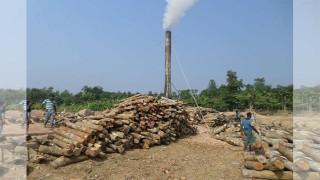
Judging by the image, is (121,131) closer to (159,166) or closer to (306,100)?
(159,166)

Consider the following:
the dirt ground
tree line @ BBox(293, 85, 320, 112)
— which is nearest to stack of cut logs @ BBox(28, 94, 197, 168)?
the dirt ground

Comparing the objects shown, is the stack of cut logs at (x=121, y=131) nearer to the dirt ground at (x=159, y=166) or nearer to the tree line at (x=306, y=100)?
the dirt ground at (x=159, y=166)

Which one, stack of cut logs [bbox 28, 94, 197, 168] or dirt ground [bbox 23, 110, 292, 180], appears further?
stack of cut logs [bbox 28, 94, 197, 168]

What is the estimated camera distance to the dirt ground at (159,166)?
7.71 meters

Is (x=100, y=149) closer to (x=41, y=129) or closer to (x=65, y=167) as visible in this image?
(x=65, y=167)

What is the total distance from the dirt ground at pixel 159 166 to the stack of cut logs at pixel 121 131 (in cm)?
29

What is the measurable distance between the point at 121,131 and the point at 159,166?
2.10 metres

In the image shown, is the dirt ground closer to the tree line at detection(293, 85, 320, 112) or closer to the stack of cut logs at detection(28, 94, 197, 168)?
the stack of cut logs at detection(28, 94, 197, 168)

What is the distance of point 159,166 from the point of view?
857 centimetres

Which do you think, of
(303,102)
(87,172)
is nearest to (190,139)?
(87,172)

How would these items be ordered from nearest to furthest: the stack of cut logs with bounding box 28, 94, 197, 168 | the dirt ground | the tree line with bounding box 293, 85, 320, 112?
the dirt ground → the stack of cut logs with bounding box 28, 94, 197, 168 → the tree line with bounding box 293, 85, 320, 112

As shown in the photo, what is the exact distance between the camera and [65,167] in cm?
793

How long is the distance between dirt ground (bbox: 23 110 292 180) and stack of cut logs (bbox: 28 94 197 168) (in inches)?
11.5

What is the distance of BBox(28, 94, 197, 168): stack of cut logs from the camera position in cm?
843
